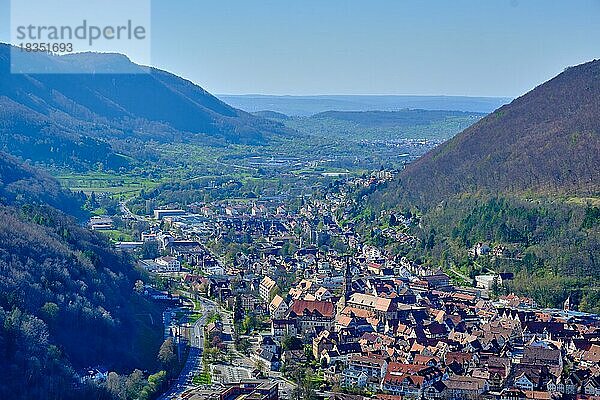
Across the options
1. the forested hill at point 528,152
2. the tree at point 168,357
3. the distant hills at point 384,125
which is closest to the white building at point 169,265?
the tree at point 168,357

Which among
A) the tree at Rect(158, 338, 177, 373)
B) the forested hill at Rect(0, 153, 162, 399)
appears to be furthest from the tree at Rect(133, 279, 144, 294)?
the tree at Rect(158, 338, 177, 373)

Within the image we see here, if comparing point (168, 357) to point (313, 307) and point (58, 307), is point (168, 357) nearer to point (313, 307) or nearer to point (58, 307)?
point (58, 307)

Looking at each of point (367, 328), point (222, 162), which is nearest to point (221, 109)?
point (222, 162)

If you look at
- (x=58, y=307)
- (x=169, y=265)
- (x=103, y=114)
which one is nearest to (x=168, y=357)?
(x=58, y=307)

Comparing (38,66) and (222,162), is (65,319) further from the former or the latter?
(38,66)

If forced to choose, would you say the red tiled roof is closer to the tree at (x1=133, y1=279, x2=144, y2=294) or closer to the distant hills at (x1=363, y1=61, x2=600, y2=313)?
the tree at (x1=133, y1=279, x2=144, y2=294)
